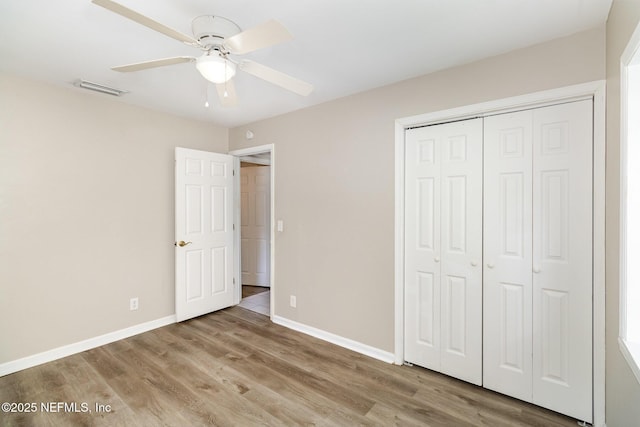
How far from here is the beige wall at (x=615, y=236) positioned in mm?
1352

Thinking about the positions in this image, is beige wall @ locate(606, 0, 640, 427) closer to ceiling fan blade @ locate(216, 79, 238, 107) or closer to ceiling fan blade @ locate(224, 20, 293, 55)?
ceiling fan blade @ locate(224, 20, 293, 55)

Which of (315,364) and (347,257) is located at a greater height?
(347,257)

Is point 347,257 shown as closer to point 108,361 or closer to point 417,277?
point 417,277

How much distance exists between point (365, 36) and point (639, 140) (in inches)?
60.0

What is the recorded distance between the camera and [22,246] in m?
2.55

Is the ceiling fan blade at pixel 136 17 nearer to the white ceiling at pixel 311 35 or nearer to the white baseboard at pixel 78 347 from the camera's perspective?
the white ceiling at pixel 311 35

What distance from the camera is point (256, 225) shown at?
536 cm

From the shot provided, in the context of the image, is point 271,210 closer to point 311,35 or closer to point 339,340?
point 339,340

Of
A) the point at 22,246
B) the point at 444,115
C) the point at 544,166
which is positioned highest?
the point at 444,115

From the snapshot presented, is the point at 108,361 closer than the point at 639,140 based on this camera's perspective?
No

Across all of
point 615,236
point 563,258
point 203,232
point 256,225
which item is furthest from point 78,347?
point 615,236

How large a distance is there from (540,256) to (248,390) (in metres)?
2.33

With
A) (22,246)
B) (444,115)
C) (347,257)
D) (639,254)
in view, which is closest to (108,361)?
(22,246)

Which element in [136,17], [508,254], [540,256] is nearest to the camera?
[136,17]
